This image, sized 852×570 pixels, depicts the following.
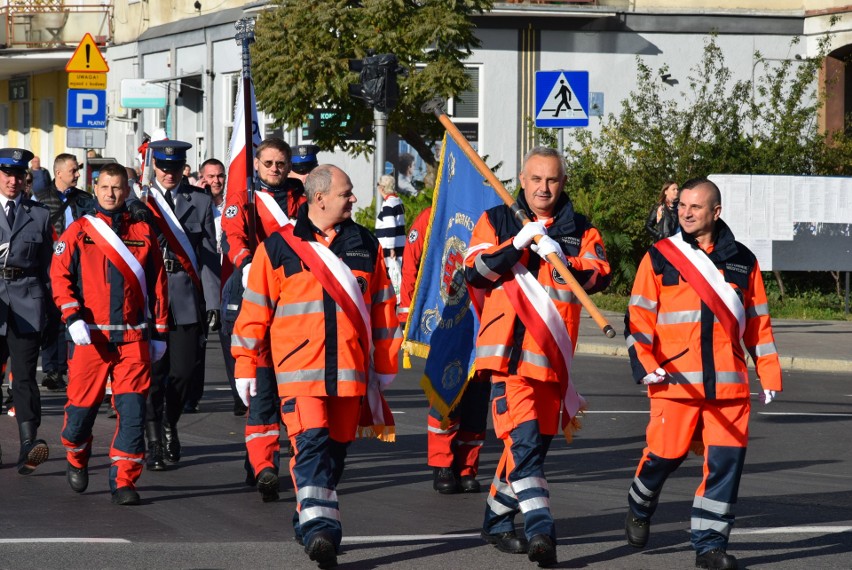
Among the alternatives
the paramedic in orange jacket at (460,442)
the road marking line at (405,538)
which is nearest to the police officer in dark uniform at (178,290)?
the paramedic in orange jacket at (460,442)

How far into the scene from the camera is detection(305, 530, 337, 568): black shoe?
268 inches

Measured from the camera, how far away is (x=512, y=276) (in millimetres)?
7203

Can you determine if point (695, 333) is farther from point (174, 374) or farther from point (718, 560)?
point (174, 374)

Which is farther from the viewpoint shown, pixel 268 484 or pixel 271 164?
pixel 271 164

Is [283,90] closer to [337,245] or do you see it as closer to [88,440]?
[88,440]

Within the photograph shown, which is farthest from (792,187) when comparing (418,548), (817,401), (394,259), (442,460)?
(418,548)

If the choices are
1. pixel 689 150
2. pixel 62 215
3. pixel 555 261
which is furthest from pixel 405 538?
pixel 689 150

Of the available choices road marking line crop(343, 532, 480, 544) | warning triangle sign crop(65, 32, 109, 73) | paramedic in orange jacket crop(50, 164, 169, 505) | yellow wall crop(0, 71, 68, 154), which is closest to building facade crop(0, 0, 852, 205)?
warning triangle sign crop(65, 32, 109, 73)

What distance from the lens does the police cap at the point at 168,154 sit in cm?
1071

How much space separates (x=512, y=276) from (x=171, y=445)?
3951mm

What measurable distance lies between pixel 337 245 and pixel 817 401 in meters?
7.88

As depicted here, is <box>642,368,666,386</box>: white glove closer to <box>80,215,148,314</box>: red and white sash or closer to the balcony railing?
<box>80,215,148,314</box>: red and white sash

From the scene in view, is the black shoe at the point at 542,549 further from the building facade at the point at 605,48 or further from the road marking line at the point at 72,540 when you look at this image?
the building facade at the point at 605,48

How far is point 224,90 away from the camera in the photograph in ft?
105
